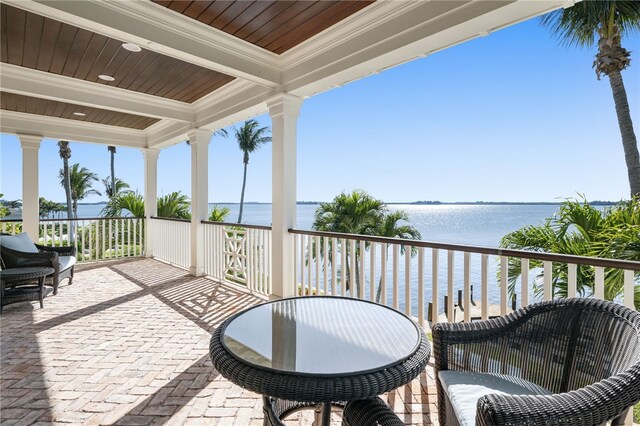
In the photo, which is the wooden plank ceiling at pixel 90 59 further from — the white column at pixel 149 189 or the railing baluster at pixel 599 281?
the railing baluster at pixel 599 281

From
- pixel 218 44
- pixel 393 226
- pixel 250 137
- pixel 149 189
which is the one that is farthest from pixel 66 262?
pixel 250 137

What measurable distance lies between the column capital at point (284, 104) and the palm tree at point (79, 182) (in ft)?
71.0

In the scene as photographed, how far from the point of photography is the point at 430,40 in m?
2.55

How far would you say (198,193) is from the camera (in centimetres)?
570

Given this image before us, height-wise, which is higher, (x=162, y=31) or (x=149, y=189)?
(x=162, y=31)

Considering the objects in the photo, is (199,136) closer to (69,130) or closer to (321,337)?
(69,130)

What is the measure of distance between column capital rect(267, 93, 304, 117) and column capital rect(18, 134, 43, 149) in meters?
4.90

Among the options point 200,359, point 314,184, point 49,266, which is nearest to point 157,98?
point 49,266

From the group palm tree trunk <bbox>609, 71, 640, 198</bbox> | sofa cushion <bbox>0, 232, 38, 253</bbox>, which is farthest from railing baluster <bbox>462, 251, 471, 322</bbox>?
palm tree trunk <bbox>609, 71, 640, 198</bbox>

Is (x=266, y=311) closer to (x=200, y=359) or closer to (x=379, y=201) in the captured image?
(x=200, y=359)

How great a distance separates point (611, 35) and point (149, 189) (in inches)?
371

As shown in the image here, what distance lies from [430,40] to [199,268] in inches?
194

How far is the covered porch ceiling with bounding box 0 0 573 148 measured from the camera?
246 centimetres

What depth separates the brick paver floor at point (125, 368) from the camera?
1.94 meters
